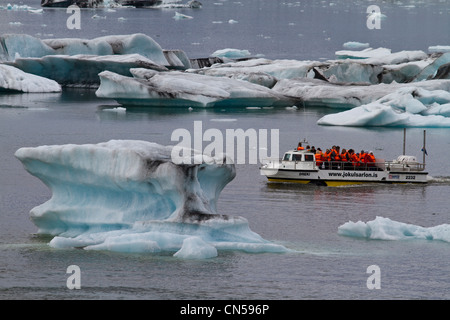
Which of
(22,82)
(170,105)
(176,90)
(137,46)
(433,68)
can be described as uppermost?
(137,46)

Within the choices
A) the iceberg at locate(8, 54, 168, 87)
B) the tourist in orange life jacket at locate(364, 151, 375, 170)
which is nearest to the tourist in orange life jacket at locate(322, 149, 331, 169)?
the tourist in orange life jacket at locate(364, 151, 375, 170)

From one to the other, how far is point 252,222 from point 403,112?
65.7 feet

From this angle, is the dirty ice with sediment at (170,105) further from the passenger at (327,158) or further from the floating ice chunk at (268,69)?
the passenger at (327,158)

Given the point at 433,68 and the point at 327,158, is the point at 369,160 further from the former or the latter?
the point at 433,68

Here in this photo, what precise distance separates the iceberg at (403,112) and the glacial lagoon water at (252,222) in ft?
1.30

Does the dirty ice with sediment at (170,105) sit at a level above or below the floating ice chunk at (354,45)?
below

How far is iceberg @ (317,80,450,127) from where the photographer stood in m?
38.2

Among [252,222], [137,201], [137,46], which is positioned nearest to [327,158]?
[252,222]

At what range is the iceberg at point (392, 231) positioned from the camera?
65.0 feet

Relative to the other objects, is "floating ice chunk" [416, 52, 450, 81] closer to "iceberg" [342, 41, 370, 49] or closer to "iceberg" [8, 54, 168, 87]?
"iceberg" [8, 54, 168, 87]

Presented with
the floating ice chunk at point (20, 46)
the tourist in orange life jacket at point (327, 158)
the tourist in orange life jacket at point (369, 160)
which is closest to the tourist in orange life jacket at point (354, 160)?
the tourist in orange life jacket at point (369, 160)

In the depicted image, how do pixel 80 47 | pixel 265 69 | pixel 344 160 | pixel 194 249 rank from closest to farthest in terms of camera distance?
pixel 194 249
pixel 344 160
pixel 265 69
pixel 80 47

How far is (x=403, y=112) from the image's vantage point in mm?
39844
